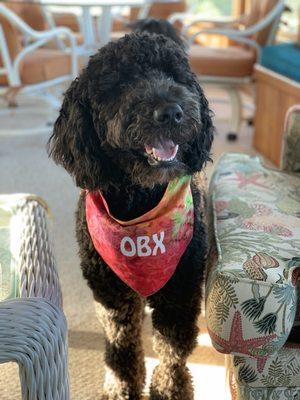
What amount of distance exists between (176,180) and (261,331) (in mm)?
380

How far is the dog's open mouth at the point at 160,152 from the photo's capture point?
115 cm

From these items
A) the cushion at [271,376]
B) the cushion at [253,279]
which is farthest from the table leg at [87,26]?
the cushion at [271,376]

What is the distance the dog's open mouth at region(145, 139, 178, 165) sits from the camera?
1146 millimetres

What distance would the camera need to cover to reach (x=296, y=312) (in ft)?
3.93

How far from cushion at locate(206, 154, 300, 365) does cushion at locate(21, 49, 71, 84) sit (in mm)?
2160

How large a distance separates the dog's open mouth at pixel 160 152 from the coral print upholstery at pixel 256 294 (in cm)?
25

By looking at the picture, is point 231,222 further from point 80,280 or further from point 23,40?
point 23,40

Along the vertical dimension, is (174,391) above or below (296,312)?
below

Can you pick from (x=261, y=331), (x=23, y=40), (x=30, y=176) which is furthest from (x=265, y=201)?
(x=23, y=40)

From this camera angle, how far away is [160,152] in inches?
45.3

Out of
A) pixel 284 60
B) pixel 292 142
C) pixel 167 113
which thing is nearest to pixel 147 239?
pixel 167 113

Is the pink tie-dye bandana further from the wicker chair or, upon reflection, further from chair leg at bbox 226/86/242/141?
chair leg at bbox 226/86/242/141

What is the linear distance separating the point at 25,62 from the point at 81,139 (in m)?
2.26

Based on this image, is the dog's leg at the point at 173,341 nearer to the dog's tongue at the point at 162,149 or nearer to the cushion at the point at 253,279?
the cushion at the point at 253,279
